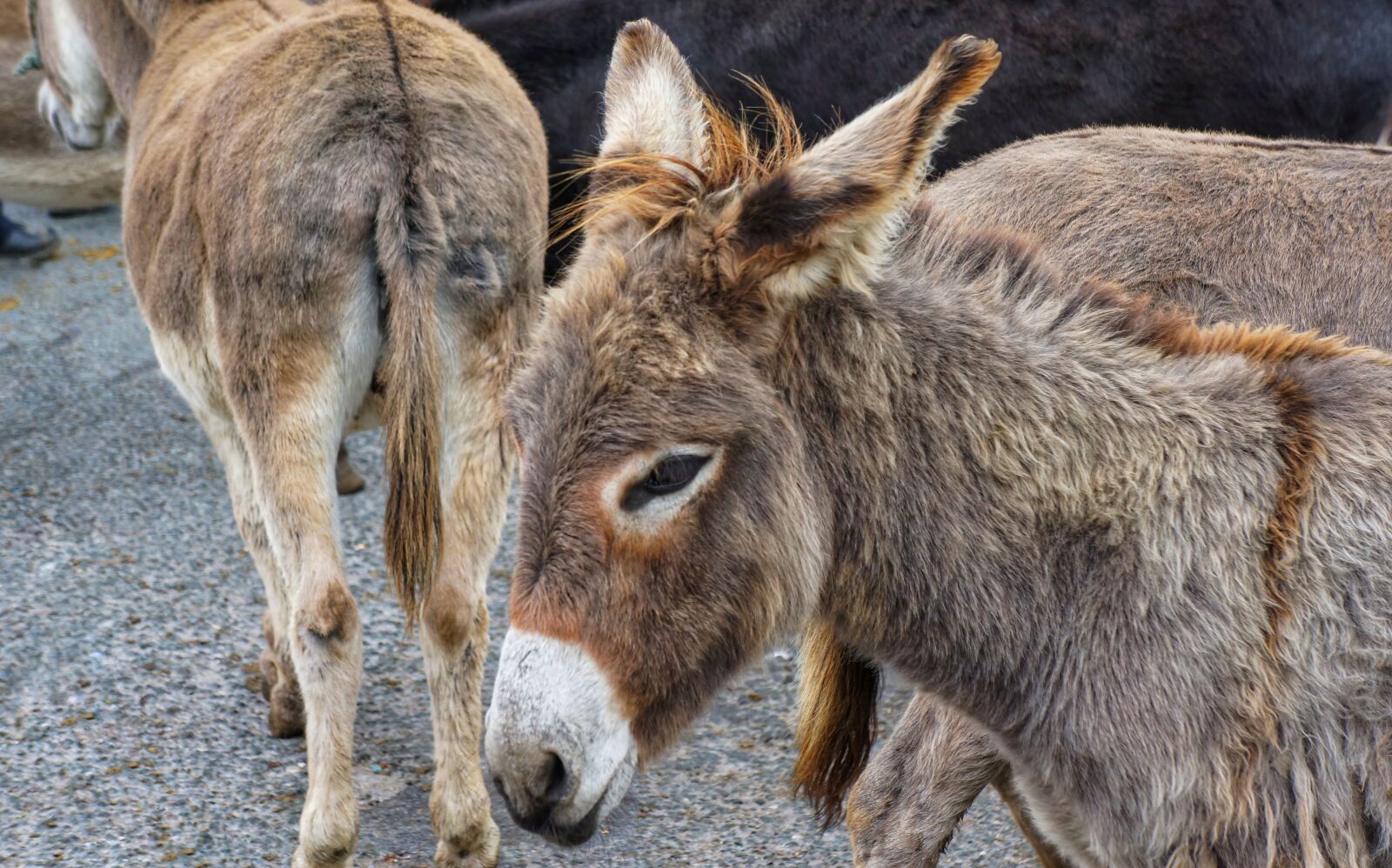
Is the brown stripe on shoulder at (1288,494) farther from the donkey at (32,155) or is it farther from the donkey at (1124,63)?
the donkey at (32,155)

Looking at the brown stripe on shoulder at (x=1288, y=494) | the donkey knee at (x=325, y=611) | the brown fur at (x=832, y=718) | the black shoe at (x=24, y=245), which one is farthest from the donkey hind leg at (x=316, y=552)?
the black shoe at (x=24, y=245)

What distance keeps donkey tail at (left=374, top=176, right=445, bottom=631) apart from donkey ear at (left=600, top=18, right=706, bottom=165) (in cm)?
91

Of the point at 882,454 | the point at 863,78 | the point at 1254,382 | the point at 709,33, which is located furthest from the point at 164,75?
the point at 1254,382

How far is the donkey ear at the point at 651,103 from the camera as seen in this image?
244cm

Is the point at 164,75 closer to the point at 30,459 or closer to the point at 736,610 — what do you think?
the point at 30,459

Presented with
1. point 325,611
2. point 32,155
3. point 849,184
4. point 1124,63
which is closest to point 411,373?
point 325,611

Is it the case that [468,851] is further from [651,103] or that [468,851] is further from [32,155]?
[32,155]

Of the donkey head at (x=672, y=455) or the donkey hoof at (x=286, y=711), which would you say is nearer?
the donkey head at (x=672, y=455)

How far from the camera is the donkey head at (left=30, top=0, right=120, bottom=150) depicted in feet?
18.0

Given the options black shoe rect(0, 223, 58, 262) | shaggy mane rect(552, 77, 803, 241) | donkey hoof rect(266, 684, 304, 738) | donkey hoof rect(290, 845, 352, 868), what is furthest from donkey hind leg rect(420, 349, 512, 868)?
black shoe rect(0, 223, 58, 262)

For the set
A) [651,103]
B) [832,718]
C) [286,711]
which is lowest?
[286,711]

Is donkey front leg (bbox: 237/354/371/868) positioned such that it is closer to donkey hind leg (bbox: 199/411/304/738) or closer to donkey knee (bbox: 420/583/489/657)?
donkey knee (bbox: 420/583/489/657)

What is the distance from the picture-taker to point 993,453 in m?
2.18

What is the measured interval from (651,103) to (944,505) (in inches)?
36.8
